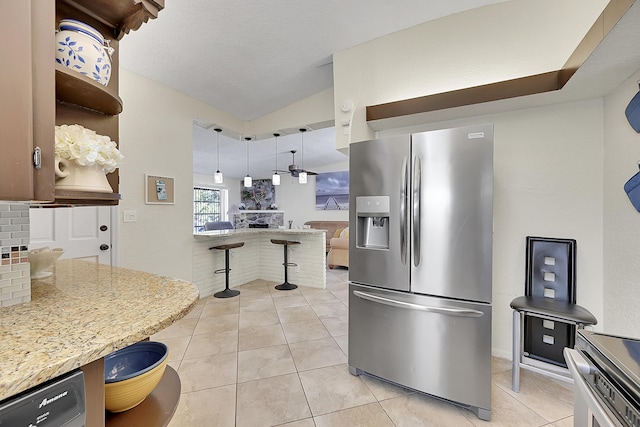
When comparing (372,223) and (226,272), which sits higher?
(372,223)

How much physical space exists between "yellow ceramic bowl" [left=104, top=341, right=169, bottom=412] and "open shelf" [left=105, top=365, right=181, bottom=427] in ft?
0.07

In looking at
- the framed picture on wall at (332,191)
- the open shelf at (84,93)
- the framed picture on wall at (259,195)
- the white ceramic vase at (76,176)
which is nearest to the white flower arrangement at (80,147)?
the white ceramic vase at (76,176)

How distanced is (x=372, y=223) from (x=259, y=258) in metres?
3.31

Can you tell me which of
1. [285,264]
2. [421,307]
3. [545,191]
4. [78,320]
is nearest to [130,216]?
[285,264]

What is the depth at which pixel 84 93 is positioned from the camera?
956 millimetres

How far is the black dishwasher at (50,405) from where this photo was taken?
18.0 inches

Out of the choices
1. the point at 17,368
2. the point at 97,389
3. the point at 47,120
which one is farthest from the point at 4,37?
the point at 97,389

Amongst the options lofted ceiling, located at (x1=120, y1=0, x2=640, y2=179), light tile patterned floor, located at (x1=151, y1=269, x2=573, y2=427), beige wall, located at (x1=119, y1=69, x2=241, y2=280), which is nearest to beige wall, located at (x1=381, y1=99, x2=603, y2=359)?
lofted ceiling, located at (x1=120, y1=0, x2=640, y2=179)

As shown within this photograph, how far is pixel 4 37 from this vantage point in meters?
0.63

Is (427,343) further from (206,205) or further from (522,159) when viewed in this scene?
(206,205)

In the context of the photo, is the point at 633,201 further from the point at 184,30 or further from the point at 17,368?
the point at 184,30

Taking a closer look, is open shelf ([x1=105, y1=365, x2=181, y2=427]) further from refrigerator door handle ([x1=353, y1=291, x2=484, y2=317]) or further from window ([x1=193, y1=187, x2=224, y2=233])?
window ([x1=193, y1=187, x2=224, y2=233])

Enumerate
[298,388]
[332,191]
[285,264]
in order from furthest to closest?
[332,191]
[285,264]
[298,388]

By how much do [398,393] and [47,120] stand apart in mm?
2264
